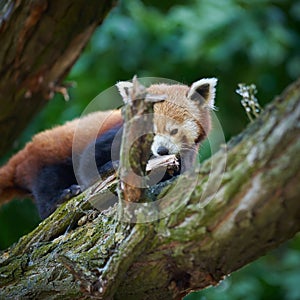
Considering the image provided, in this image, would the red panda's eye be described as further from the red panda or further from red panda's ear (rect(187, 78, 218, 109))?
red panda's ear (rect(187, 78, 218, 109))

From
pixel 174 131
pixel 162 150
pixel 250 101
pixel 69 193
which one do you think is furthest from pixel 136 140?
pixel 174 131

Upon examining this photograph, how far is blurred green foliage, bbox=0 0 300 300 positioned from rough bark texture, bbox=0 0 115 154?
5.19 ft

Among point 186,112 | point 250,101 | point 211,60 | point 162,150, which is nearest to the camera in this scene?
point 250,101

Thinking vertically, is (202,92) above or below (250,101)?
below

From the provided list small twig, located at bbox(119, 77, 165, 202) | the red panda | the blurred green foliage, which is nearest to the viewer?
small twig, located at bbox(119, 77, 165, 202)

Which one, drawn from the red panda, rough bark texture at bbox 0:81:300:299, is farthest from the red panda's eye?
rough bark texture at bbox 0:81:300:299

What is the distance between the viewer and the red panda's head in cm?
362

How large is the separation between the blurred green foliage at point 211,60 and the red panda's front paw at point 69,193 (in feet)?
5.10

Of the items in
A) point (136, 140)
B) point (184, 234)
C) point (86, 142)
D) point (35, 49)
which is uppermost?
point (35, 49)

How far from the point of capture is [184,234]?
1.72 m

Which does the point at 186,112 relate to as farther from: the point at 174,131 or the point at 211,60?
the point at 211,60

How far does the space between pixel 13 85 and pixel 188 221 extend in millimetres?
1800

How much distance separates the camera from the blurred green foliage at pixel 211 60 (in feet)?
16.5

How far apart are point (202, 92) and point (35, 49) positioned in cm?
106
